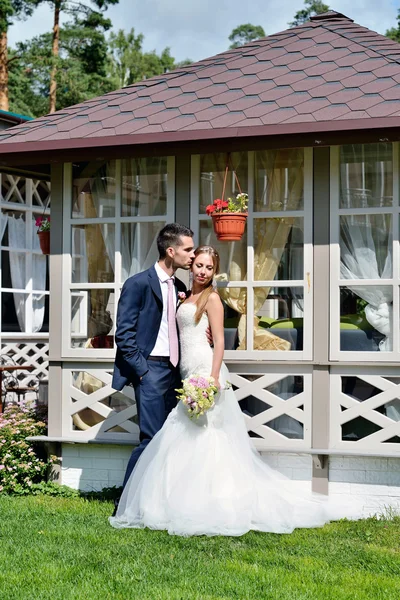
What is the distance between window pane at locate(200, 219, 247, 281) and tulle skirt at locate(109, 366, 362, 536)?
3.43 ft

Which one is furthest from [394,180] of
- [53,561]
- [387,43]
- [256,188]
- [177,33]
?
[177,33]

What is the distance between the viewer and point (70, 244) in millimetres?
7969

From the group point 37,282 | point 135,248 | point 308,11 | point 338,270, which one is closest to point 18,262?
point 37,282

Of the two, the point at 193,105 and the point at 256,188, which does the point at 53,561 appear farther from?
the point at 193,105

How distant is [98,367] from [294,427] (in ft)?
5.93

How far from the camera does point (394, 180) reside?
7.17 meters

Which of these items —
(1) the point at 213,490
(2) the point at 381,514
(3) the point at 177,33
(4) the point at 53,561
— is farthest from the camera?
(3) the point at 177,33

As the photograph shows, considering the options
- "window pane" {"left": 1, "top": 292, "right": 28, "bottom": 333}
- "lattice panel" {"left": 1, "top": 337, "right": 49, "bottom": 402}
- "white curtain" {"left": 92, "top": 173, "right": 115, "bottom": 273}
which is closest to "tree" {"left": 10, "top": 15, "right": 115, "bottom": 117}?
"window pane" {"left": 1, "top": 292, "right": 28, "bottom": 333}

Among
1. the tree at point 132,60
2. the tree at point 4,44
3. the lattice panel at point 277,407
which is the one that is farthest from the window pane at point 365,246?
the tree at point 132,60

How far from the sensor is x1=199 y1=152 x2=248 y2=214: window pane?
758cm

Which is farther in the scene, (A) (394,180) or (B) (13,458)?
(B) (13,458)

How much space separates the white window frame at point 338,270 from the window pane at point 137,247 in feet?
5.23

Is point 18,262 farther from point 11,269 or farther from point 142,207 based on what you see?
point 142,207

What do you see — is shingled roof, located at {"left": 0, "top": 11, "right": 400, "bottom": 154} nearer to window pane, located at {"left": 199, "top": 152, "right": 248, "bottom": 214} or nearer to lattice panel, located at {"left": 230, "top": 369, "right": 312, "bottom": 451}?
window pane, located at {"left": 199, "top": 152, "right": 248, "bottom": 214}
